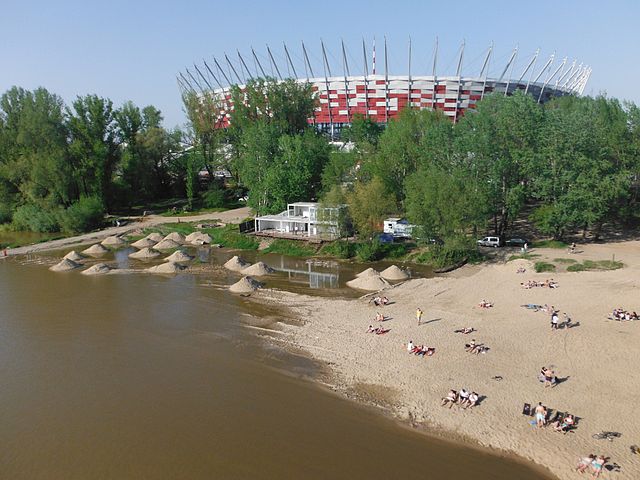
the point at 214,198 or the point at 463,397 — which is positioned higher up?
the point at 214,198

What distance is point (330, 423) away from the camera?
20156mm

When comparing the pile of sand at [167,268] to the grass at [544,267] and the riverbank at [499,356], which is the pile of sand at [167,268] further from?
the grass at [544,267]

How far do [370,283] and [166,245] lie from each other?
85.6ft

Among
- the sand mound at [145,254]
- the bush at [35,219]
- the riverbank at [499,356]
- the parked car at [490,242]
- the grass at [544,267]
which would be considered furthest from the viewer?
the bush at [35,219]

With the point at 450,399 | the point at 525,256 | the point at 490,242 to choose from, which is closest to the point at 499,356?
the point at 450,399

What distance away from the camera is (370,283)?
37750 millimetres

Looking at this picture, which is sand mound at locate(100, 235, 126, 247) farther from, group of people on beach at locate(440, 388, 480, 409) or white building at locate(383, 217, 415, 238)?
group of people on beach at locate(440, 388, 480, 409)

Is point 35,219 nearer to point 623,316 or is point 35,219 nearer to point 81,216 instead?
point 81,216

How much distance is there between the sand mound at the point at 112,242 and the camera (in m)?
55.7

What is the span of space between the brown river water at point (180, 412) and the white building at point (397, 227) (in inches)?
849

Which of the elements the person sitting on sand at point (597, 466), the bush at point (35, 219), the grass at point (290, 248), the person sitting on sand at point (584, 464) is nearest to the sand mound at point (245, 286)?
the grass at point (290, 248)

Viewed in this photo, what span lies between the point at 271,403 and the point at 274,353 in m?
5.01

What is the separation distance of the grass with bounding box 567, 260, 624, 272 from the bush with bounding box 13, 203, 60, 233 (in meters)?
62.9

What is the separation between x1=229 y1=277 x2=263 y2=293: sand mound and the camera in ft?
123
